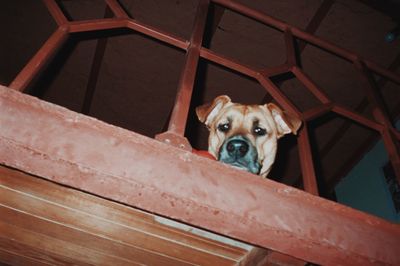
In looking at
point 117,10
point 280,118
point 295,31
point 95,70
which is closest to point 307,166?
point 280,118

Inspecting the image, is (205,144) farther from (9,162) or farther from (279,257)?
(9,162)

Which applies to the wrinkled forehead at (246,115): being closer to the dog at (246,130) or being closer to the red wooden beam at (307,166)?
the dog at (246,130)

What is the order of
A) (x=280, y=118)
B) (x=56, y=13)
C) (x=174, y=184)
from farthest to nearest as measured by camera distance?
1. (x=280, y=118)
2. (x=56, y=13)
3. (x=174, y=184)

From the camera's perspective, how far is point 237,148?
2.54 metres

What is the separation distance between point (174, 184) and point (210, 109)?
1997 mm

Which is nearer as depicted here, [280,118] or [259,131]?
[259,131]

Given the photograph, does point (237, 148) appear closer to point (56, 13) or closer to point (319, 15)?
point (56, 13)

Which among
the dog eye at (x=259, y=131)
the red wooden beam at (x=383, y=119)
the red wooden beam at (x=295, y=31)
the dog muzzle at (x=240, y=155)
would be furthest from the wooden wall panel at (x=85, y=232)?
the red wooden beam at (x=295, y=31)

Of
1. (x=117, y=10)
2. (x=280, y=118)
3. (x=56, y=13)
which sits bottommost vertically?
(x=56, y=13)

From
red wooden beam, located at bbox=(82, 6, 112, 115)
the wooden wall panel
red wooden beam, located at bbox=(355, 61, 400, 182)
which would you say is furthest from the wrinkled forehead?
red wooden beam, located at bbox=(82, 6, 112, 115)

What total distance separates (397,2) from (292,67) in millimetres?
2271

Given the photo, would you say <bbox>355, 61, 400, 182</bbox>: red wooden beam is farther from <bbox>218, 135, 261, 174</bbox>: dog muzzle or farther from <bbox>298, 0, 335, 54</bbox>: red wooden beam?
<bbox>298, 0, 335, 54</bbox>: red wooden beam

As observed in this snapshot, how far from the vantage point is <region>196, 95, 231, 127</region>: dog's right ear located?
3270mm

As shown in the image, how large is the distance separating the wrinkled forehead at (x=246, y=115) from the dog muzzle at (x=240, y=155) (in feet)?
1.69
